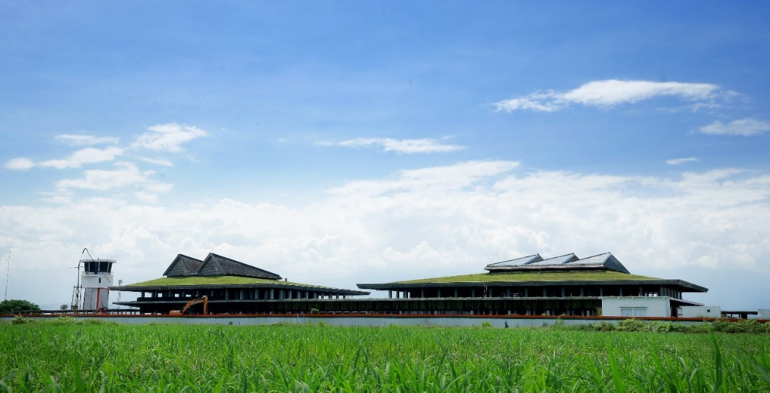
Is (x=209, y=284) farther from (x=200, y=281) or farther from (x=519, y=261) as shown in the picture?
(x=519, y=261)

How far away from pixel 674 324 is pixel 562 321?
6401mm

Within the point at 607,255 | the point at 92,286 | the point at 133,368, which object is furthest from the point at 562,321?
the point at 92,286

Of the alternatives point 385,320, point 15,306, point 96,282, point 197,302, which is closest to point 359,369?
point 385,320

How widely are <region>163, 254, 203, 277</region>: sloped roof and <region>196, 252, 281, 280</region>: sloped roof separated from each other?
1.41m

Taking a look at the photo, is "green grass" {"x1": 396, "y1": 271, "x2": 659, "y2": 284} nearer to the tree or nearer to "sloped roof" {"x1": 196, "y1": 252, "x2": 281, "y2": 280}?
"sloped roof" {"x1": 196, "y1": 252, "x2": 281, "y2": 280}

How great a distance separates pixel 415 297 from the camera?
62844 mm

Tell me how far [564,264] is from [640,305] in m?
17.0

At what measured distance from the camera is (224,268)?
262 feet

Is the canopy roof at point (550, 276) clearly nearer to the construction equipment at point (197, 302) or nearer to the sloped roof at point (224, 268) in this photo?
the construction equipment at point (197, 302)

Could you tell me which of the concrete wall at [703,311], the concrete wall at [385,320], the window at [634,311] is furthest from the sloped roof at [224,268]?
the concrete wall at [703,311]

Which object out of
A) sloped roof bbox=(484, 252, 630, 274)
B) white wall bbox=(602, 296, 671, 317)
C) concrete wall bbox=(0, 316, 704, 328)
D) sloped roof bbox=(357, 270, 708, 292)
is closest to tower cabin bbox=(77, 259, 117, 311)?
concrete wall bbox=(0, 316, 704, 328)

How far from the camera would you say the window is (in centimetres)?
4791

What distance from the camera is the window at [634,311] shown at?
157 ft

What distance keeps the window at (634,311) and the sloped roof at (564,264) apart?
1393cm
